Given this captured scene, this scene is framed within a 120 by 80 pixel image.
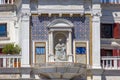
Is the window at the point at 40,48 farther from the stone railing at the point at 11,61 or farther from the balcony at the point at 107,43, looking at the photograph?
the balcony at the point at 107,43

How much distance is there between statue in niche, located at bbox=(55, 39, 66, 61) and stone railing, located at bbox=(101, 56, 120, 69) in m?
2.94

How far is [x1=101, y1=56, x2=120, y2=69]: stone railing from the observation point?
5416 centimetres

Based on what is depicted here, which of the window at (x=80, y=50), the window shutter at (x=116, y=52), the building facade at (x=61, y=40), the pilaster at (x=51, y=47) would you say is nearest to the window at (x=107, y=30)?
the window shutter at (x=116, y=52)

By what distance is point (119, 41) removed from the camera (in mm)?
57531

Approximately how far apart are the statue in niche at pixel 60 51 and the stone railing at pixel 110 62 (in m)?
2.94

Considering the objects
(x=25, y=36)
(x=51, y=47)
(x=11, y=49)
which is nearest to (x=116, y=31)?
(x=51, y=47)

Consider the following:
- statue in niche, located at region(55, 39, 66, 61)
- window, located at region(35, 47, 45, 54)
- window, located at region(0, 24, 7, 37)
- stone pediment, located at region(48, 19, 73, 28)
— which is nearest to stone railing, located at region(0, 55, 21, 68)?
window, located at region(35, 47, 45, 54)

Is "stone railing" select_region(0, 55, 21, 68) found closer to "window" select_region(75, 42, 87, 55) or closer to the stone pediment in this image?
the stone pediment

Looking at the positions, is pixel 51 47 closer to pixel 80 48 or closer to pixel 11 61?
pixel 80 48

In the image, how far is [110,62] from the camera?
54.3 m

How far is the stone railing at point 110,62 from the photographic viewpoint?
178 feet

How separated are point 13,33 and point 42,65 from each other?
284 inches

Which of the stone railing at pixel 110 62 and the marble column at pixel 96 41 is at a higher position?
the marble column at pixel 96 41

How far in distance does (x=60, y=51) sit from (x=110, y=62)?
3.81 metres
